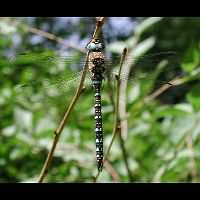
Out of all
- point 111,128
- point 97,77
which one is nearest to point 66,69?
point 111,128

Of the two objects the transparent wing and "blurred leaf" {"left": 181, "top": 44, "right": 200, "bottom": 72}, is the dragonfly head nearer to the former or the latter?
the transparent wing

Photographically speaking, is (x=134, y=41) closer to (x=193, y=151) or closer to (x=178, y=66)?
(x=178, y=66)

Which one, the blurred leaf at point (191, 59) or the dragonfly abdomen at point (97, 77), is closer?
the dragonfly abdomen at point (97, 77)

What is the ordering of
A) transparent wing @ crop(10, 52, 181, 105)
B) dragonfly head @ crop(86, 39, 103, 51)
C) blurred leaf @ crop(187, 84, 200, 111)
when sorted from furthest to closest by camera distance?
blurred leaf @ crop(187, 84, 200, 111), transparent wing @ crop(10, 52, 181, 105), dragonfly head @ crop(86, 39, 103, 51)

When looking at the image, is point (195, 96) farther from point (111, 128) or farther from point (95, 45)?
point (95, 45)

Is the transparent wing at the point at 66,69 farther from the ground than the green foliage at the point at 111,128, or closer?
farther from the ground

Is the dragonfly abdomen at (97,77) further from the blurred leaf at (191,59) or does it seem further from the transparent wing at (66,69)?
the blurred leaf at (191,59)

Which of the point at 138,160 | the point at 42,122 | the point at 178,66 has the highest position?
the point at 178,66

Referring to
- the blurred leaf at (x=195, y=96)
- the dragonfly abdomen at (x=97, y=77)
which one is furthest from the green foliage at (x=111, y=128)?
the dragonfly abdomen at (x=97, y=77)

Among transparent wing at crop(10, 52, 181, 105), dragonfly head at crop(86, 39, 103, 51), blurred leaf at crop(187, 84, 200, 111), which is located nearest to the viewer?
dragonfly head at crop(86, 39, 103, 51)

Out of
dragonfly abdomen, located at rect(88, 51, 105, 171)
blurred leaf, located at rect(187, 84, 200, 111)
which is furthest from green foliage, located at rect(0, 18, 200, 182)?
dragonfly abdomen, located at rect(88, 51, 105, 171)
